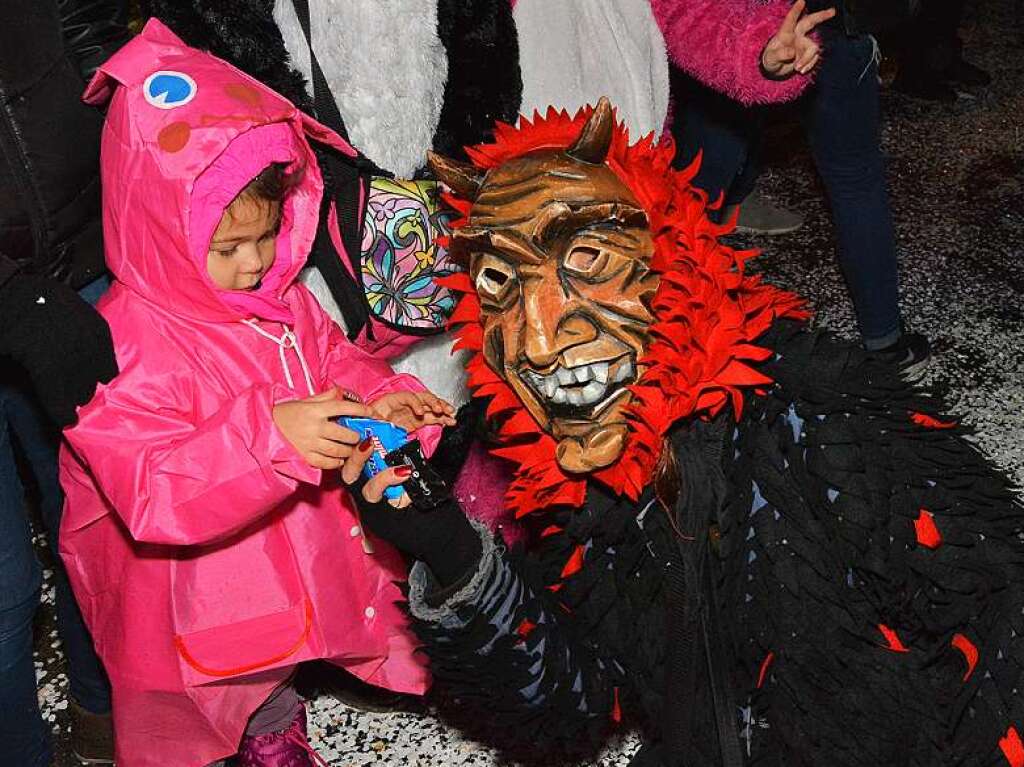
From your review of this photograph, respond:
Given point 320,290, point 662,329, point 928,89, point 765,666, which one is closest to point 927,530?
point 765,666

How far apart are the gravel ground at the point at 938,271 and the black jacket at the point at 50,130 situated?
0.99 meters

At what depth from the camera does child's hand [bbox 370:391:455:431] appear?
1.50 metres

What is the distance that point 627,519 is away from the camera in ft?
4.23

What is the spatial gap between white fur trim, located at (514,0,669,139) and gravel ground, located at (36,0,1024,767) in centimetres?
106

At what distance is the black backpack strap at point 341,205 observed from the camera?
1573mm

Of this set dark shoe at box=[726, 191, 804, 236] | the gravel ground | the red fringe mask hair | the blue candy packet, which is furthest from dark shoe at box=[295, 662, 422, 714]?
dark shoe at box=[726, 191, 804, 236]

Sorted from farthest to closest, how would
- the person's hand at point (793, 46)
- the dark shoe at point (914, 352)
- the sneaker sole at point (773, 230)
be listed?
the sneaker sole at point (773, 230)
the dark shoe at point (914, 352)
the person's hand at point (793, 46)

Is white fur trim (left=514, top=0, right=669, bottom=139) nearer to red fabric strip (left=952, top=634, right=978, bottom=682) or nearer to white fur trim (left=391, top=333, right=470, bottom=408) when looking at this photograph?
white fur trim (left=391, top=333, right=470, bottom=408)

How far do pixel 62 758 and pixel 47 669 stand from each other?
9.4 inches

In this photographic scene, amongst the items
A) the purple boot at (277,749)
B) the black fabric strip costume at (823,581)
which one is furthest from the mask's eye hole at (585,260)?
the purple boot at (277,749)

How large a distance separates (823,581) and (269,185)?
2.65 feet

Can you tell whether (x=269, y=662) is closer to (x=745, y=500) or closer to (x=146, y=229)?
(x=146, y=229)

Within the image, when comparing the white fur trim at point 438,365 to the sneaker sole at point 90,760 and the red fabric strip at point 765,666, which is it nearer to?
the red fabric strip at point 765,666

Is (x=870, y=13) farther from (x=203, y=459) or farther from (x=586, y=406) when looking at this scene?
(x=203, y=459)
